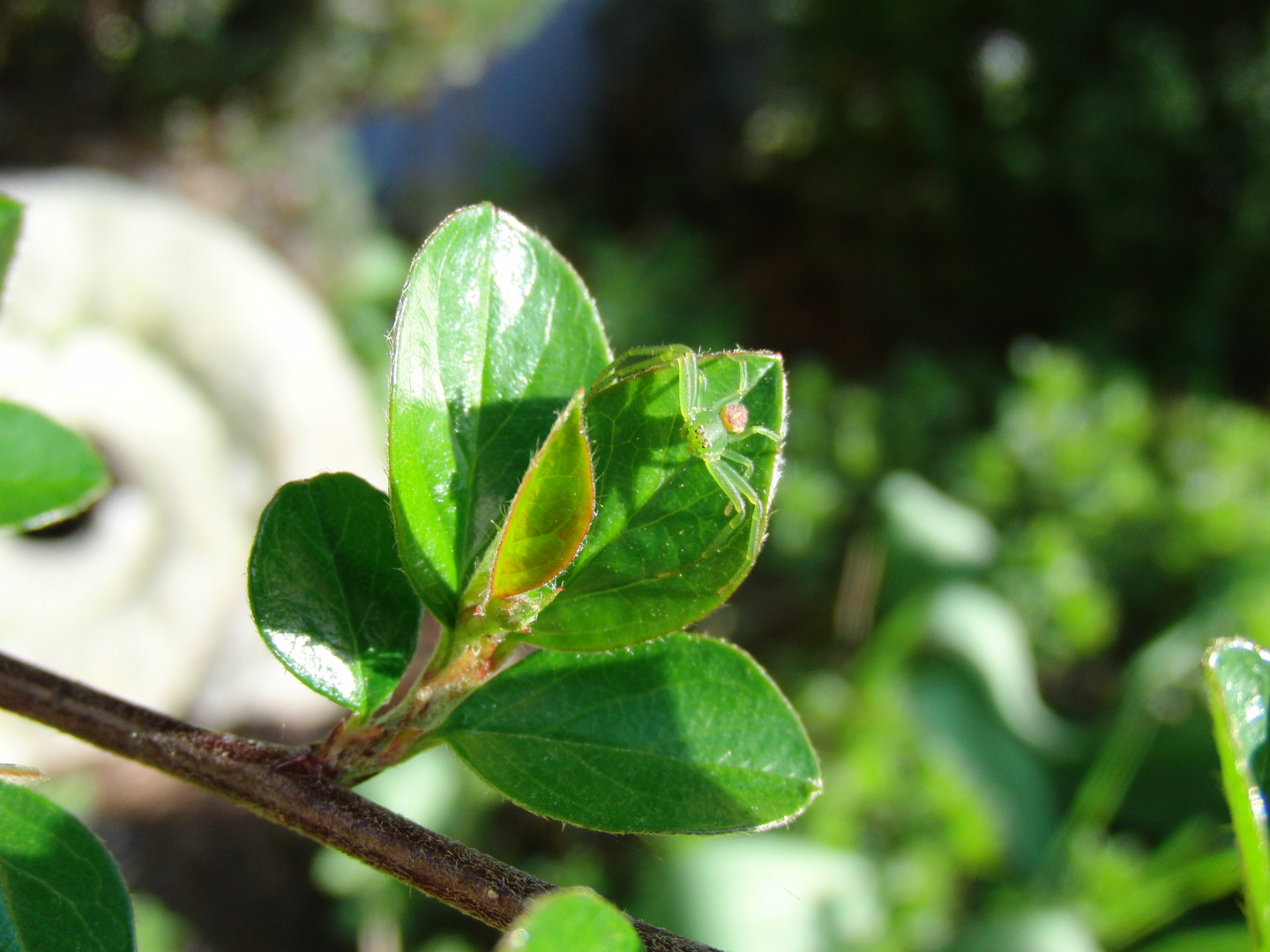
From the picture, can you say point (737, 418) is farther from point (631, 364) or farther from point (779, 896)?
point (779, 896)

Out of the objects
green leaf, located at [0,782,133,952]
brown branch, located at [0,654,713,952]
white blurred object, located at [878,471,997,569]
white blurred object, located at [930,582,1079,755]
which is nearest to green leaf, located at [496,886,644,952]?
brown branch, located at [0,654,713,952]

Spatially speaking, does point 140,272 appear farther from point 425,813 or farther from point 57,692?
point 57,692

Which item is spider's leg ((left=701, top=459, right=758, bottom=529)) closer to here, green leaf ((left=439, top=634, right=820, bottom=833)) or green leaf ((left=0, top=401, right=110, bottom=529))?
green leaf ((left=439, top=634, right=820, bottom=833))

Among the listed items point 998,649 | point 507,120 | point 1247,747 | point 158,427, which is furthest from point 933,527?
point 507,120

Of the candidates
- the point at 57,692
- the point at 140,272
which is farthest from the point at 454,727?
the point at 140,272

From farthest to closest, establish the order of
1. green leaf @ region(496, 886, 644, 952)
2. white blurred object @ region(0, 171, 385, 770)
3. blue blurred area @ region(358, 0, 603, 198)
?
blue blurred area @ region(358, 0, 603, 198)
white blurred object @ region(0, 171, 385, 770)
green leaf @ region(496, 886, 644, 952)

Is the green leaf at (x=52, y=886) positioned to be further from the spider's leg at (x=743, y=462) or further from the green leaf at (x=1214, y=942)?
the green leaf at (x=1214, y=942)

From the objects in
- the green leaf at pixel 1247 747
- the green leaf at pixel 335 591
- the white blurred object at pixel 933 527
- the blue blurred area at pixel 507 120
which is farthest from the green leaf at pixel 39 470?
the blue blurred area at pixel 507 120
